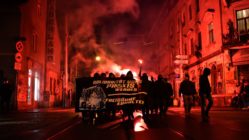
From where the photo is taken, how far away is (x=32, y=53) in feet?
92.8

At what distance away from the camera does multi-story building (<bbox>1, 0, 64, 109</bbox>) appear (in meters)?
24.3

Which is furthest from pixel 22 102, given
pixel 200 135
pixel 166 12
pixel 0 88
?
pixel 166 12

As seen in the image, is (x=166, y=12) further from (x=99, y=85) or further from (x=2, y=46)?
(x=99, y=85)

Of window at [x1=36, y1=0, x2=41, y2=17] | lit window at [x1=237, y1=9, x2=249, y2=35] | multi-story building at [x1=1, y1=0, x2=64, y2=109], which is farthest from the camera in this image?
window at [x1=36, y1=0, x2=41, y2=17]

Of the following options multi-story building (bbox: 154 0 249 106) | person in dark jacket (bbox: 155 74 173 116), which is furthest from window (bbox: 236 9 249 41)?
person in dark jacket (bbox: 155 74 173 116)

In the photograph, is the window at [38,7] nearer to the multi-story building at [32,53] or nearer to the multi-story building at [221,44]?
the multi-story building at [32,53]

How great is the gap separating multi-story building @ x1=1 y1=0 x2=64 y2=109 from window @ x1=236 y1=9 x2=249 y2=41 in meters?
15.8

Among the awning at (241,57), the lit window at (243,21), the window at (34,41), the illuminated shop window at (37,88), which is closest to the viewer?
the awning at (241,57)

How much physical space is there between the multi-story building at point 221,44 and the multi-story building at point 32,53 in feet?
37.9

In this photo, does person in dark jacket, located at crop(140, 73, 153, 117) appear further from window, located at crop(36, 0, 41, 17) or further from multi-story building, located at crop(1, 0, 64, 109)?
window, located at crop(36, 0, 41, 17)

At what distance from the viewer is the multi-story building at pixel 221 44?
25.5 meters

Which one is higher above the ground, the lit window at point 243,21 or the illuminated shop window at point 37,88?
the lit window at point 243,21

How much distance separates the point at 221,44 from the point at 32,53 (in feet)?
51.0

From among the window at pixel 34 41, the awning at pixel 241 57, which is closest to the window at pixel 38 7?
the window at pixel 34 41
